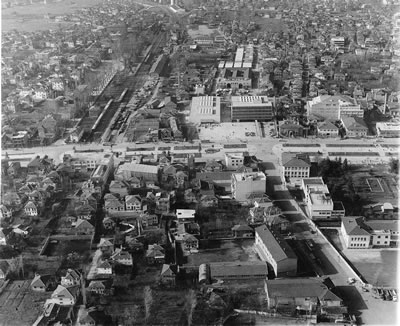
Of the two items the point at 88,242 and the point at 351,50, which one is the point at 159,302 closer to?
the point at 88,242

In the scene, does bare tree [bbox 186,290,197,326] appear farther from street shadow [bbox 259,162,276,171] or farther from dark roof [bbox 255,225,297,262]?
street shadow [bbox 259,162,276,171]

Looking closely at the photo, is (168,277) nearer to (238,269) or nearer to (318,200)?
(238,269)

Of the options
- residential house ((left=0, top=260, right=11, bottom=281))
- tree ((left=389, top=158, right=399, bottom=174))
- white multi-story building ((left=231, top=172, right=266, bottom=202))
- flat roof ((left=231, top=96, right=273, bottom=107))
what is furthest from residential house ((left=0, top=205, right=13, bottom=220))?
tree ((left=389, top=158, right=399, bottom=174))

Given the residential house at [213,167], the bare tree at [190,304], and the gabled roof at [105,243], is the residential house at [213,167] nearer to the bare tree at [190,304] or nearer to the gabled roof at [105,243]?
the gabled roof at [105,243]

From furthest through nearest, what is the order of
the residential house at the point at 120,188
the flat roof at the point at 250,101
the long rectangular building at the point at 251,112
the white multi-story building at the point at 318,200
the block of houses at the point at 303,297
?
the flat roof at the point at 250,101, the long rectangular building at the point at 251,112, the residential house at the point at 120,188, the white multi-story building at the point at 318,200, the block of houses at the point at 303,297

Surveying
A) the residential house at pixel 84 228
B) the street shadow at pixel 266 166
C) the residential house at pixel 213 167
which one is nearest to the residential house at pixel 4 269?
the residential house at pixel 84 228

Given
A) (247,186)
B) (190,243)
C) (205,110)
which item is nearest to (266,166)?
(247,186)

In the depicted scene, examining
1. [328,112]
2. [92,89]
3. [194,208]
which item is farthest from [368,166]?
[92,89]
